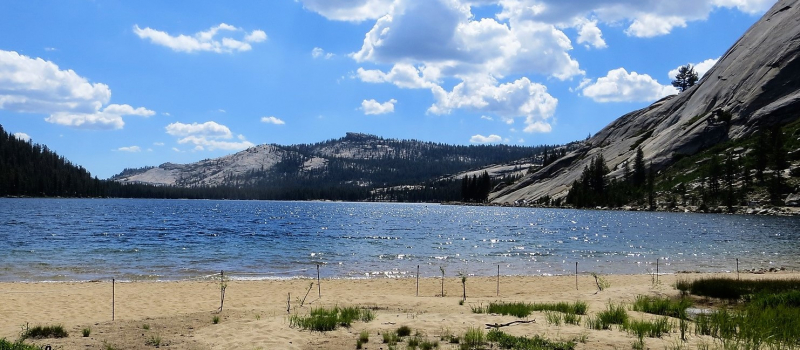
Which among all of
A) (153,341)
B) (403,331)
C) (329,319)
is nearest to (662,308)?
(403,331)

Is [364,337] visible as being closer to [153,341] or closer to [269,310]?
[153,341]

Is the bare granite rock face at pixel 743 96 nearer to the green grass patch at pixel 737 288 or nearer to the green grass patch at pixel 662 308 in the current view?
the green grass patch at pixel 737 288

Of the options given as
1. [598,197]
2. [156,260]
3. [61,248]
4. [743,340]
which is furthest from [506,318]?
[598,197]

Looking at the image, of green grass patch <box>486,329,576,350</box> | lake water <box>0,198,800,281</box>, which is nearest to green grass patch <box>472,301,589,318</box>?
green grass patch <box>486,329,576,350</box>

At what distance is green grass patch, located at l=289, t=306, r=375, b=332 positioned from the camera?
18144mm

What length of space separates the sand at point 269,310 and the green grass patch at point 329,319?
384 mm

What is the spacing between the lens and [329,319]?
18.6m

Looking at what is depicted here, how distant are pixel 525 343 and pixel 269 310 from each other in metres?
12.9

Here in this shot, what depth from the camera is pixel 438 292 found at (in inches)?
1240

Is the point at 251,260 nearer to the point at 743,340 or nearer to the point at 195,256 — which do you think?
the point at 195,256

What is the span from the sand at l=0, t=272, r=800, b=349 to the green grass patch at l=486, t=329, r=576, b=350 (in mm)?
755

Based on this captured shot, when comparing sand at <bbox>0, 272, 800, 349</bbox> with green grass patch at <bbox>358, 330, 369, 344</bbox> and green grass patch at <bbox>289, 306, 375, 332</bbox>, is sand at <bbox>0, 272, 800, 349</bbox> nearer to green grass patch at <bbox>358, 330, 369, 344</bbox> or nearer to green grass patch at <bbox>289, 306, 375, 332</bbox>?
green grass patch at <bbox>358, 330, 369, 344</bbox>

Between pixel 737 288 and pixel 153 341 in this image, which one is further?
pixel 737 288

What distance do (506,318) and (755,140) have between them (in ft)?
498
